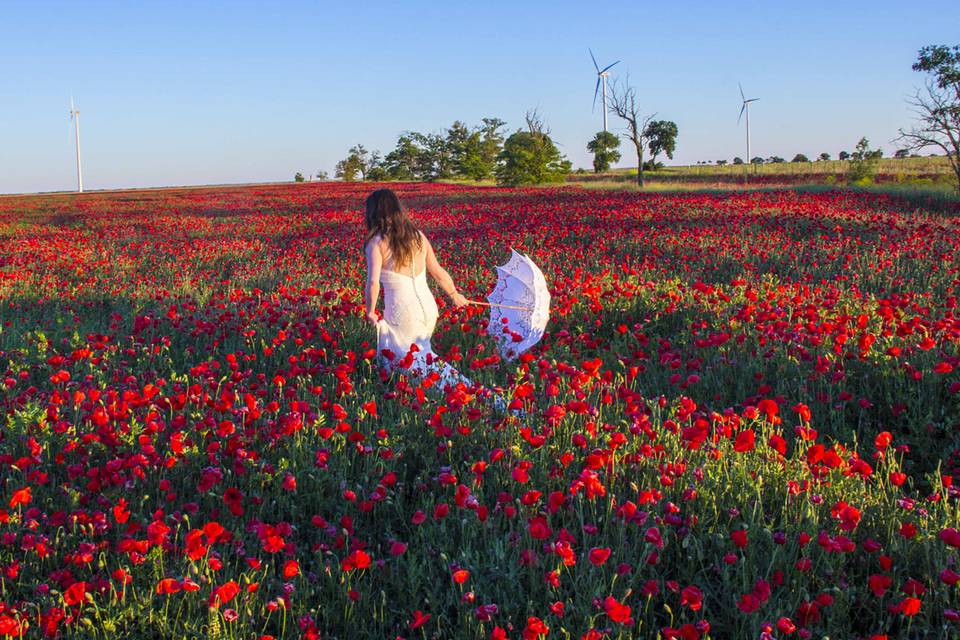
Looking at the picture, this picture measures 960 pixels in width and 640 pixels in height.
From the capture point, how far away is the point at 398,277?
5.61 m

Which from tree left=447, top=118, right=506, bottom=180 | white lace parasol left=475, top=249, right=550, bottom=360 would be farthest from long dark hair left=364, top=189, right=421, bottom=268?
tree left=447, top=118, right=506, bottom=180

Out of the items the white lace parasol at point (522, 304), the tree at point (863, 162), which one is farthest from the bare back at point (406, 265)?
the tree at point (863, 162)

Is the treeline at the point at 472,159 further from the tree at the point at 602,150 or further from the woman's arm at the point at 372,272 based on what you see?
the woman's arm at the point at 372,272

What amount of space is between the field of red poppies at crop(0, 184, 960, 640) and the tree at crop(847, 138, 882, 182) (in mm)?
32982

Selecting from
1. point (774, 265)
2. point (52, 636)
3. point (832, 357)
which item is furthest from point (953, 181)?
point (52, 636)

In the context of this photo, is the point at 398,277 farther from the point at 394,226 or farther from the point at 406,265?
the point at 394,226

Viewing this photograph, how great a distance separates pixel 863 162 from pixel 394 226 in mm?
36345

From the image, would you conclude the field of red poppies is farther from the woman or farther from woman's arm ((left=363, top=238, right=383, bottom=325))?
woman's arm ((left=363, top=238, right=383, bottom=325))

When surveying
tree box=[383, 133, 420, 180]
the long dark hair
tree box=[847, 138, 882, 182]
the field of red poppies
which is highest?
tree box=[383, 133, 420, 180]

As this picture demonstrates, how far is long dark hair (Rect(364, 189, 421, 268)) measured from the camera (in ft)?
18.0

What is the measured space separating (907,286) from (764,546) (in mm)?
6816

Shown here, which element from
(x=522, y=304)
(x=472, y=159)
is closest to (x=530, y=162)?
(x=472, y=159)

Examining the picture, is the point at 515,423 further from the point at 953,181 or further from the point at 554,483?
the point at 953,181

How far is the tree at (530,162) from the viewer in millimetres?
50812
